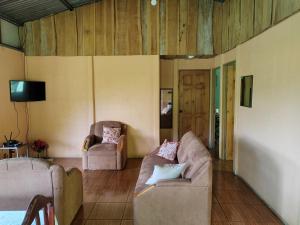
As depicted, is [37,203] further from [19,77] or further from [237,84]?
[19,77]

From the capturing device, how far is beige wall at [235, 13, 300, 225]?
287cm

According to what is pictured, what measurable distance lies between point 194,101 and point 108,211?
4.30 metres

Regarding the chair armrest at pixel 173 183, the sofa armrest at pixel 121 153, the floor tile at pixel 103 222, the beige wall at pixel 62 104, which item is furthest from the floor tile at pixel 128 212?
the beige wall at pixel 62 104

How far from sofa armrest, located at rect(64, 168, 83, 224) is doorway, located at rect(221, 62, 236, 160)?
11.5ft

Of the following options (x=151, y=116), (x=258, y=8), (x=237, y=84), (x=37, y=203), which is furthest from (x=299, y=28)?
(x=151, y=116)

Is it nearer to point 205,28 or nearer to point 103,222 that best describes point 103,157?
point 103,222

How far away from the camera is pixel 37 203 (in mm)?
1356

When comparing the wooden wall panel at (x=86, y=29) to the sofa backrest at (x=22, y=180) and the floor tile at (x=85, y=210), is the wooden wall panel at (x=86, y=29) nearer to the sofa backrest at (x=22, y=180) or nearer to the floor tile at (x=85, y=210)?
the floor tile at (x=85, y=210)

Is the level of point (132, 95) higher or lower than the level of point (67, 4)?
lower

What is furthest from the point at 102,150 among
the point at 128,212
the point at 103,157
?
the point at 128,212

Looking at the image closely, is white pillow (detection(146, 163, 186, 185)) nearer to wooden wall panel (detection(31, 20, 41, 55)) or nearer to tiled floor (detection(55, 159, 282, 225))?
tiled floor (detection(55, 159, 282, 225))

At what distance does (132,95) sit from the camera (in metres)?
6.01

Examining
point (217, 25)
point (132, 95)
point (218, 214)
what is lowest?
point (218, 214)

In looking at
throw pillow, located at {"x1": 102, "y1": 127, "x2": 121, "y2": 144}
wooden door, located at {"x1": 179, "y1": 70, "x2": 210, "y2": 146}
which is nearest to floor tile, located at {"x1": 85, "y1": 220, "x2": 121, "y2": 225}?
throw pillow, located at {"x1": 102, "y1": 127, "x2": 121, "y2": 144}
